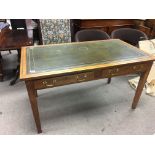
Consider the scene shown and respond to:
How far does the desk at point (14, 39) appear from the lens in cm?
205

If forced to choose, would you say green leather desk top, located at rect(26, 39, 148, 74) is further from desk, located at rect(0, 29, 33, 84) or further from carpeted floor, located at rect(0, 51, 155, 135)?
carpeted floor, located at rect(0, 51, 155, 135)

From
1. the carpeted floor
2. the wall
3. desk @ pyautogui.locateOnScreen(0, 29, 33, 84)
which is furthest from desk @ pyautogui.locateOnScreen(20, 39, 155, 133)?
the wall

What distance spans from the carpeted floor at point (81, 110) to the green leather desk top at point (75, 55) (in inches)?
27.4

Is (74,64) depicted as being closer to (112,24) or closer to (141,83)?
(141,83)

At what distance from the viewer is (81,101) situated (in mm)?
2035

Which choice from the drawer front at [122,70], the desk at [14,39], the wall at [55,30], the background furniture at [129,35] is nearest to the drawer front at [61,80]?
the drawer front at [122,70]

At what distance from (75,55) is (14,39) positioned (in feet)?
3.80

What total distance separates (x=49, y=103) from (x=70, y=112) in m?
0.32

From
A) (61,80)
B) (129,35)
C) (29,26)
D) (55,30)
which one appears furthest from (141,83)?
(29,26)

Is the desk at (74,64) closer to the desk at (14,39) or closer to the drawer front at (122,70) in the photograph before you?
the drawer front at (122,70)

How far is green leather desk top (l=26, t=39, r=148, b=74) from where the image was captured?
136cm

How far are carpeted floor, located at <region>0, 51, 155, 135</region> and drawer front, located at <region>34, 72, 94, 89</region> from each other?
0.58 meters

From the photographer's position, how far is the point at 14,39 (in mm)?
2234

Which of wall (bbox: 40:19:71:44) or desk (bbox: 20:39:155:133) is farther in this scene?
wall (bbox: 40:19:71:44)
